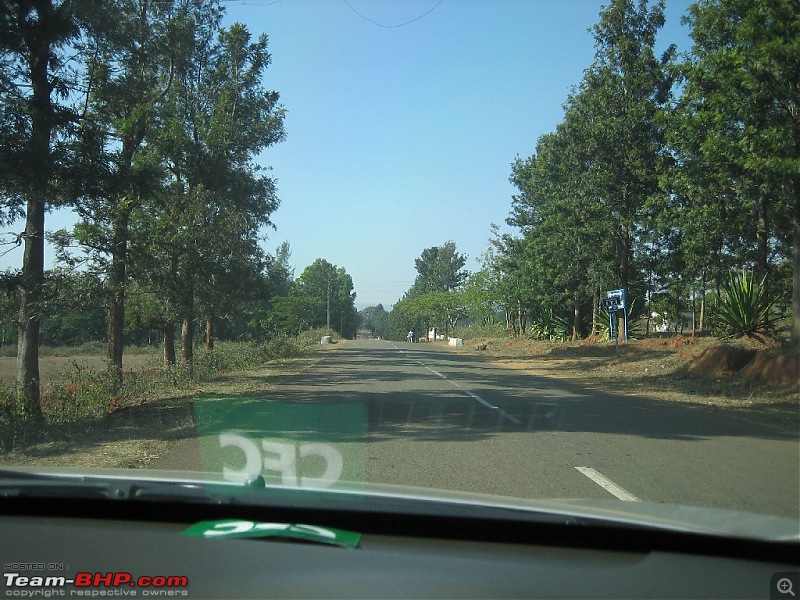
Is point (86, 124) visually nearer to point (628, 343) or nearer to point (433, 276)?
point (628, 343)

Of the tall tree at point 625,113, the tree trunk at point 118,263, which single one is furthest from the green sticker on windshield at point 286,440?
the tall tree at point 625,113

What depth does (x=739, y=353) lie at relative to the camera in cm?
1841

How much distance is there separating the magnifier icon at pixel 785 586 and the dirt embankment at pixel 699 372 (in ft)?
32.3

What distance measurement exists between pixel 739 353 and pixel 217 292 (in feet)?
48.2

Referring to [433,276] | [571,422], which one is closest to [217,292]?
[571,422]

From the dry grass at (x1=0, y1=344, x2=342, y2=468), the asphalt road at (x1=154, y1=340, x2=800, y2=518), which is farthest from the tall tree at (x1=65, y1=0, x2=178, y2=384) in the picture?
the asphalt road at (x1=154, y1=340, x2=800, y2=518)

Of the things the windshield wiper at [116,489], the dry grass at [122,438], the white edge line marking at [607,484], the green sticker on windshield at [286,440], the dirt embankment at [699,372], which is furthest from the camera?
the dirt embankment at [699,372]

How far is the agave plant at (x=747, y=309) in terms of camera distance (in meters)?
20.4

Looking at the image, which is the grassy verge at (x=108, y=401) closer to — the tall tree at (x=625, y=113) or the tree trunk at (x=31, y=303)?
the tree trunk at (x=31, y=303)

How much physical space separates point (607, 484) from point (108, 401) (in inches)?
403

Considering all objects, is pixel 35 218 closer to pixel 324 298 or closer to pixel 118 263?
pixel 118 263

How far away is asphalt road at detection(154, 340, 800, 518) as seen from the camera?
7.03 metres

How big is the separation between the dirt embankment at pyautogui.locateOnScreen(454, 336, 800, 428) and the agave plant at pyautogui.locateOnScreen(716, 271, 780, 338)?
1.64 feet

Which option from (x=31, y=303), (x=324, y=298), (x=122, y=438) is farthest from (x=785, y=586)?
(x=324, y=298)
